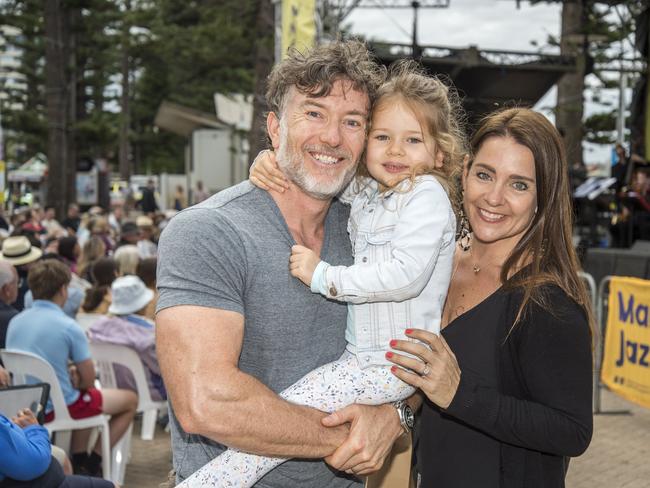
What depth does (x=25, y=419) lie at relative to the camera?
4.40 meters

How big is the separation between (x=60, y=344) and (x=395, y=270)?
162 inches

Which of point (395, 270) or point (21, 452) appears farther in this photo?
point (21, 452)

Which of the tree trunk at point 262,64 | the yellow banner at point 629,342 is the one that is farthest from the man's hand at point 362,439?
the tree trunk at point 262,64

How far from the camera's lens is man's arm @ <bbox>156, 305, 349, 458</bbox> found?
7.12 feet

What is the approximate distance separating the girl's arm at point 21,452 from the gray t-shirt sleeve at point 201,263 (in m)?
2.12

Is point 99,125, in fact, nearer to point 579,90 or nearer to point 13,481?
point 579,90

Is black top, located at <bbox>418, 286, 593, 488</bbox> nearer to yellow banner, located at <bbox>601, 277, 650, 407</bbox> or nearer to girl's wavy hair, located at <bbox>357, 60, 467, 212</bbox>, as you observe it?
girl's wavy hair, located at <bbox>357, 60, 467, 212</bbox>

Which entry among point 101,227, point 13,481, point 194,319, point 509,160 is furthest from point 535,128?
point 101,227

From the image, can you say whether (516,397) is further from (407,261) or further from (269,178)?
(269,178)

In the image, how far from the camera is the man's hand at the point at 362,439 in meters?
2.42

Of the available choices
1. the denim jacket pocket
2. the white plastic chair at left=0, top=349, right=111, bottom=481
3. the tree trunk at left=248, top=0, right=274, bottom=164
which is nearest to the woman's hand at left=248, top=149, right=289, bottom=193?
the denim jacket pocket

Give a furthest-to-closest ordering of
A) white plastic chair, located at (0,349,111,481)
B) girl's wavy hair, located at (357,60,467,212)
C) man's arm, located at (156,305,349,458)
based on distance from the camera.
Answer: white plastic chair, located at (0,349,111,481), girl's wavy hair, located at (357,60,467,212), man's arm, located at (156,305,349,458)

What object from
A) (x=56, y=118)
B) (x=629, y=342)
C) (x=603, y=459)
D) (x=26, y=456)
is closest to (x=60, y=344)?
(x=26, y=456)

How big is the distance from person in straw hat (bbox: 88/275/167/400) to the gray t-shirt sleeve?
4.81 meters
